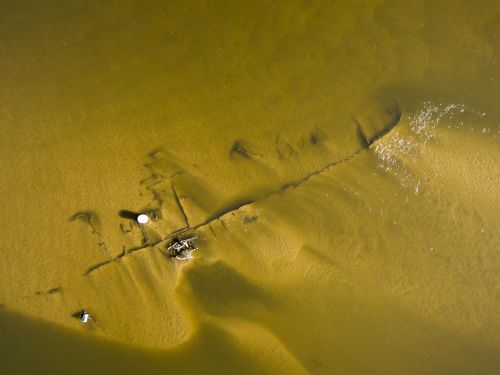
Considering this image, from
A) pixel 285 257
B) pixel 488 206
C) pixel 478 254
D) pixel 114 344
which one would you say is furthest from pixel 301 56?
pixel 114 344

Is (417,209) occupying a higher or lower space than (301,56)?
lower

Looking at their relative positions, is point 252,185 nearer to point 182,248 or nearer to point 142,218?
point 182,248

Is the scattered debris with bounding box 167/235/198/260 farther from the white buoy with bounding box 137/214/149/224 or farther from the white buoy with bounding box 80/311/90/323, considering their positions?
the white buoy with bounding box 80/311/90/323

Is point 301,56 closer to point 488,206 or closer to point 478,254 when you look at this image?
point 488,206

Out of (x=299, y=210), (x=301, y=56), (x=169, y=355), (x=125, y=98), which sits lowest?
(x=169, y=355)

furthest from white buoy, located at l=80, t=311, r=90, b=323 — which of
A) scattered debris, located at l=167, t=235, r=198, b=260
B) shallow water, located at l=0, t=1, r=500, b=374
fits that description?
scattered debris, located at l=167, t=235, r=198, b=260

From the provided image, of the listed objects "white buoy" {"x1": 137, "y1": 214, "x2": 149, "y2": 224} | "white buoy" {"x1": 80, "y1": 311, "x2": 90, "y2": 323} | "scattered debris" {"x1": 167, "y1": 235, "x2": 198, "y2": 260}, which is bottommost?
"white buoy" {"x1": 80, "y1": 311, "x2": 90, "y2": 323}
